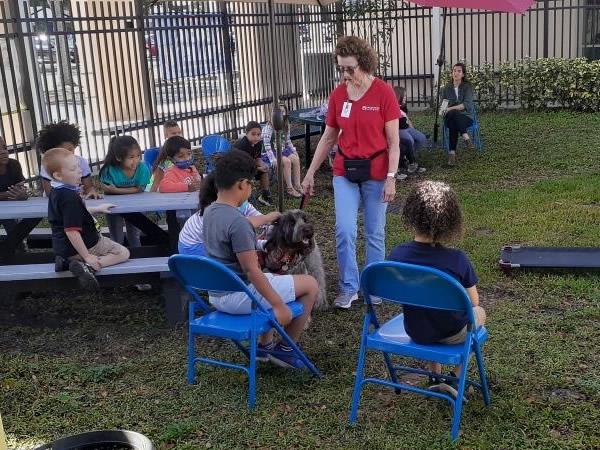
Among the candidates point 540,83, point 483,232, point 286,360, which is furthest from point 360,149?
point 540,83

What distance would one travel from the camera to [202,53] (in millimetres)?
11641

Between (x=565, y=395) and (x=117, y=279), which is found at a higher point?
(x=117, y=279)

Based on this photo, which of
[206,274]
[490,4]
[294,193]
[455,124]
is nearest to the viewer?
[206,274]

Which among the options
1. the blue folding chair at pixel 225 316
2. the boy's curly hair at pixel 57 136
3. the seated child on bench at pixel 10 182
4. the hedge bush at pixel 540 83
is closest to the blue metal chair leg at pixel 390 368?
the blue folding chair at pixel 225 316

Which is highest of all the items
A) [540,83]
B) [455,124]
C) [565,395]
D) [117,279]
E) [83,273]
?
[540,83]

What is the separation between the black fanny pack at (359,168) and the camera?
4582 mm

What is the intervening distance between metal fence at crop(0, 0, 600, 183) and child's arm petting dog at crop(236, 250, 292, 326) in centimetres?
299

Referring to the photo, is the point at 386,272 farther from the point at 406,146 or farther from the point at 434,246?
the point at 406,146

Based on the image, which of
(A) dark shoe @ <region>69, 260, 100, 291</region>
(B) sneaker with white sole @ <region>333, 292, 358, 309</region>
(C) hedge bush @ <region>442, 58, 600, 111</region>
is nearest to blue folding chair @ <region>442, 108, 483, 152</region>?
(C) hedge bush @ <region>442, 58, 600, 111</region>

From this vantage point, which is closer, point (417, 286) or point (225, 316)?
point (417, 286)

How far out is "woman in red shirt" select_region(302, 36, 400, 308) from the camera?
4.53 metres

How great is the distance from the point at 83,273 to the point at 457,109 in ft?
21.1

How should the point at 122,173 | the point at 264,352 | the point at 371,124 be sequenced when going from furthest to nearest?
the point at 122,173 < the point at 371,124 < the point at 264,352

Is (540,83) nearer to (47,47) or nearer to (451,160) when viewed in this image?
(451,160)
